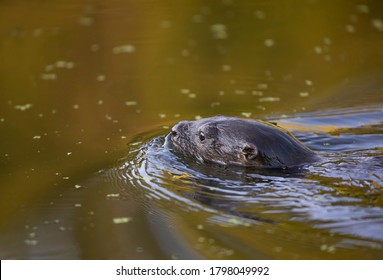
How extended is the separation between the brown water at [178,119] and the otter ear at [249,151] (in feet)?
0.59

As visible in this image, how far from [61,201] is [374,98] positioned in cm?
423

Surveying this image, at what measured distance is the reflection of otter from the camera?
6387mm

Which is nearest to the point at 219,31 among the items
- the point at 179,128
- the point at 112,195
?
the point at 179,128

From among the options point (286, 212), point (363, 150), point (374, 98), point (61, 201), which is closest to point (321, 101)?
point (374, 98)

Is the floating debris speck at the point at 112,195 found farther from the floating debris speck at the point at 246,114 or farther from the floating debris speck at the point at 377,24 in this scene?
the floating debris speck at the point at 377,24

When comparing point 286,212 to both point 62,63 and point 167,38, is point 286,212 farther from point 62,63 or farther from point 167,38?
point 167,38

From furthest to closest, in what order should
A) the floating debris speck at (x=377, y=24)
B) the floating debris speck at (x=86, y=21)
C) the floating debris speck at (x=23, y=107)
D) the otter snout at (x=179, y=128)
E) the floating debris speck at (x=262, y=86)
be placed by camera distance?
the floating debris speck at (x=86, y=21) < the floating debris speck at (x=377, y=24) < the floating debris speck at (x=262, y=86) < the floating debris speck at (x=23, y=107) < the otter snout at (x=179, y=128)

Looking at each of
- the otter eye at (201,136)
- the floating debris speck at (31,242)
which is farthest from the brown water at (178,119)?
the otter eye at (201,136)

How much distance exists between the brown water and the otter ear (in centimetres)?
18

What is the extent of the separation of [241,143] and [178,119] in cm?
147

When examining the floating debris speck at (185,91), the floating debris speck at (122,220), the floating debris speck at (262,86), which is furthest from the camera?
the floating debris speck at (262,86)

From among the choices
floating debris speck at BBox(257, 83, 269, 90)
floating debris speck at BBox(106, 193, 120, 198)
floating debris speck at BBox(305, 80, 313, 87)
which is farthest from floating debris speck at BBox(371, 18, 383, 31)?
floating debris speck at BBox(106, 193, 120, 198)

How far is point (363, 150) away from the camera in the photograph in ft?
22.3

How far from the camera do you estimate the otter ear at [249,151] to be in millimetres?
6375
